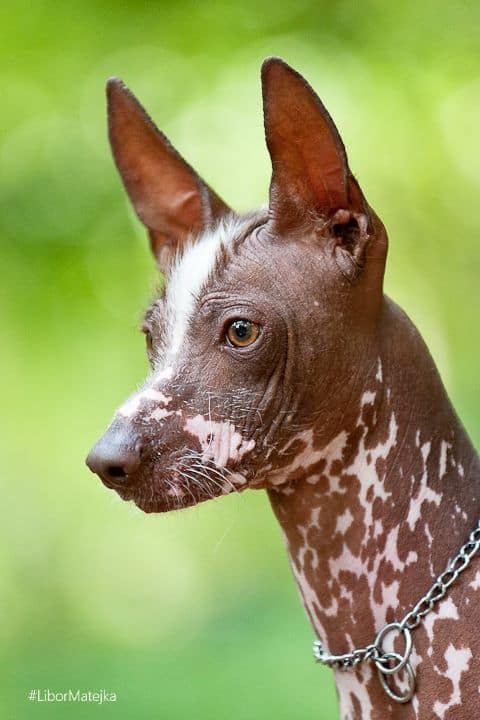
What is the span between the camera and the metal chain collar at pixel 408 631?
2.09 m

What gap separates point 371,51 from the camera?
646 cm

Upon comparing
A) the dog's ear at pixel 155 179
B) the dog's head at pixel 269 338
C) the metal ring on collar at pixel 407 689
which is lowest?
the metal ring on collar at pixel 407 689

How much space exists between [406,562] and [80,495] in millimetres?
5049

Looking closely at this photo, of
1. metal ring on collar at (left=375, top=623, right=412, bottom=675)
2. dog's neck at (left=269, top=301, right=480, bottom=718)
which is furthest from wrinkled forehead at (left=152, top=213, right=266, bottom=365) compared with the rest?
metal ring on collar at (left=375, top=623, right=412, bottom=675)

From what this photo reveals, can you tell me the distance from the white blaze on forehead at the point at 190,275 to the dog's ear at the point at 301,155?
144 mm

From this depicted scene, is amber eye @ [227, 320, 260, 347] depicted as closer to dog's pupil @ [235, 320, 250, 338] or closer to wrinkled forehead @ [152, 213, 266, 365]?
dog's pupil @ [235, 320, 250, 338]

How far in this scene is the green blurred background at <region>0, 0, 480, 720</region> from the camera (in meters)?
6.36

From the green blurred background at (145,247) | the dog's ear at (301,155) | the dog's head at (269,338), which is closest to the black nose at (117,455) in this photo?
the dog's head at (269,338)

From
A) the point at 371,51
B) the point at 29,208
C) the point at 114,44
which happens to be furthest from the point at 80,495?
the point at 371,51

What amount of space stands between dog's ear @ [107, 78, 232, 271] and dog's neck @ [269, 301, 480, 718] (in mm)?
662

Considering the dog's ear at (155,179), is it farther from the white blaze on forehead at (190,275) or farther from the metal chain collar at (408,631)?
the metal chain collar at (408,631)

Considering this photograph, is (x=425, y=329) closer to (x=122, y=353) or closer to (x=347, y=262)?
(x=122, y=353)

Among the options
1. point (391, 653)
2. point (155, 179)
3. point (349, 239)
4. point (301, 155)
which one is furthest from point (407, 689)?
point (155, 179)

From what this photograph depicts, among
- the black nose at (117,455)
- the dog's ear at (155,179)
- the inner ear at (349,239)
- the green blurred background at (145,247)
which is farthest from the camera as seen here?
the green blurred background at (145,247)
